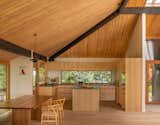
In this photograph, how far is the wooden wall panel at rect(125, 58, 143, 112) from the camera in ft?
32.1

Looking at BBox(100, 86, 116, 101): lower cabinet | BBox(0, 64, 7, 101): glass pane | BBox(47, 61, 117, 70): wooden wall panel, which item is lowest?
BBox(100, 86, 116, 101): lower cabinet

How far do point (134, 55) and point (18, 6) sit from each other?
7152mm

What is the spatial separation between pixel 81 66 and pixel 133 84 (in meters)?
4.59

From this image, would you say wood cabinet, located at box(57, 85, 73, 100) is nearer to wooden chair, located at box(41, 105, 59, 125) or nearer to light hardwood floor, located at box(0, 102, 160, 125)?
light hardwood floor, located at box(0, 102, 160, 125)

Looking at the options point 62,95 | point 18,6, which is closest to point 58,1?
point 18,6

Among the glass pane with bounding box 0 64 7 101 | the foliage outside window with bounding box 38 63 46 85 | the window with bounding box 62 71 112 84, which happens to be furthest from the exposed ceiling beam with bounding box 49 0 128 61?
the glass pane with bounding box 0 64 7 101

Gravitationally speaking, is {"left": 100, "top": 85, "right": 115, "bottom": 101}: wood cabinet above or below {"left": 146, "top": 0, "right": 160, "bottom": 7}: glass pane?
below

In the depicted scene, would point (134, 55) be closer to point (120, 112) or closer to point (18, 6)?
point (120, 112)

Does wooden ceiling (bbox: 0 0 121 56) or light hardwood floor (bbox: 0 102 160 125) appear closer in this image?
wooden ceiling (bbox: 0 0 121 56)

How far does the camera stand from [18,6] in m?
5.18

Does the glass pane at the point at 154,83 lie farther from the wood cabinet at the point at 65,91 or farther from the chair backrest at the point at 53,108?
the chair backrest at the point at 53,108

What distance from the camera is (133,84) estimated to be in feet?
32.1

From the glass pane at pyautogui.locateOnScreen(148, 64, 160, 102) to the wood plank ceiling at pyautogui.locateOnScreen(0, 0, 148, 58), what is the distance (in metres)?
1.82

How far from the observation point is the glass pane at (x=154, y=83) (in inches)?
463
